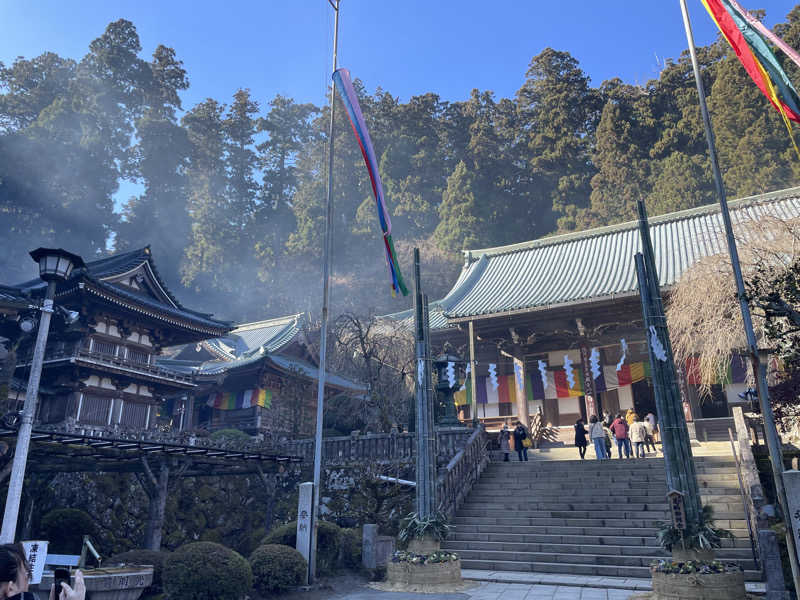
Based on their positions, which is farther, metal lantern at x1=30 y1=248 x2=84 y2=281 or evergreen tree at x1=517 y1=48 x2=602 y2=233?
evergreen tree at x1=517 y1=48 x2=602 y2=233

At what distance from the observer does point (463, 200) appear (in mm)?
53344

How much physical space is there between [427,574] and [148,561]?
5175 millimetres

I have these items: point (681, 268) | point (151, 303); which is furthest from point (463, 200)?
point (151, 303)

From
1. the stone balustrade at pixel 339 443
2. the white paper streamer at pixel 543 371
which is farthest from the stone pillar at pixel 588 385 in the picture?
the stone balustrade at pixel 339 443

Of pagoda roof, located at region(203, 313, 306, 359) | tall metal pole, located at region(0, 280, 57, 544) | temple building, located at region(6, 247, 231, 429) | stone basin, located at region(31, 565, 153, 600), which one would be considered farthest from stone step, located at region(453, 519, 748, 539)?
pagoda roof, located at region(203, 313, 306, 359)

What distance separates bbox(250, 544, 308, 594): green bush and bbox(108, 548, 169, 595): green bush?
1687 mm

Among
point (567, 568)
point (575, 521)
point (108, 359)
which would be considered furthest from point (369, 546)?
point (108, 359)

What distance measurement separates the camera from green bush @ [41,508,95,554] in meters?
15.1

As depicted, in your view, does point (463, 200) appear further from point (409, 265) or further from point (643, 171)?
point (643, 171)

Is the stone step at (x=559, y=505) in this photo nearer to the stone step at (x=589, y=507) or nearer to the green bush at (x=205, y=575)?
the stone step at (x=589, y=507)

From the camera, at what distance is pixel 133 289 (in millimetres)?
25547

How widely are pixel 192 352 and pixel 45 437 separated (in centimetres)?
2792

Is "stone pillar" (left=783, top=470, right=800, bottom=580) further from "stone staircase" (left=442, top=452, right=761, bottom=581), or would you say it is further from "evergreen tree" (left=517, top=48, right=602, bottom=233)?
"evergreen tree" (left=517, top=48, right=602, bottom=233)

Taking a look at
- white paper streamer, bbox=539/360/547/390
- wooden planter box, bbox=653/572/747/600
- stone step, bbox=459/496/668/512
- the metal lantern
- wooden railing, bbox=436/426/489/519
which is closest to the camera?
wooden planter box, bbox=653/572/747/600
